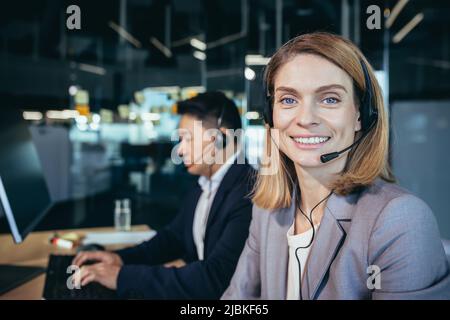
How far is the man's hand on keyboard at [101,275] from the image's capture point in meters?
1.25

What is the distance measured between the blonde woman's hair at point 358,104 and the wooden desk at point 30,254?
0.67 metres

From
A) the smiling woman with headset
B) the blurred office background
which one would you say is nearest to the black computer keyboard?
the smiling woman with headset

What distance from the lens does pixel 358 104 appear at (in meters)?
0.98

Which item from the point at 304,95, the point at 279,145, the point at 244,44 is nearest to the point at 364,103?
the point at 304,95

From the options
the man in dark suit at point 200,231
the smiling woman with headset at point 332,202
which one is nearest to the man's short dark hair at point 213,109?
the man in dark suit at point 200,231

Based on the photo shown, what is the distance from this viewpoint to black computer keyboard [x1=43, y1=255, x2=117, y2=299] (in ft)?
3.80

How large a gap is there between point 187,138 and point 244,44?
455 cm

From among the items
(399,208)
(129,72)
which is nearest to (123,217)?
(399,208)

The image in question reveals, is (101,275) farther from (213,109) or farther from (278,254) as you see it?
(213,109)

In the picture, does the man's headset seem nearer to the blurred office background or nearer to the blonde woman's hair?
the blonde woman's hair

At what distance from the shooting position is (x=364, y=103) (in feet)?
3.12

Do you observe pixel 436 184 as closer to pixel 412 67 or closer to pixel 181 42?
pixel 181 42

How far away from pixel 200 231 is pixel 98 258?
38cm
